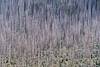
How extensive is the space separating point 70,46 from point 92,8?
1.76 ft

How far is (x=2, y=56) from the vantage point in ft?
8.96

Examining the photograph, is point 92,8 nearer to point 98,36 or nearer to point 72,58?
point 98,36

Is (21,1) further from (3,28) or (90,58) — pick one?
(90,58)

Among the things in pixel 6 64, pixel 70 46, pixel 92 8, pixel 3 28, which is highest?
pixel 92 8

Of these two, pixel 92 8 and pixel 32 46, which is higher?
pixel 92 8

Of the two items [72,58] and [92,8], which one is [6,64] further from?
[92,8]

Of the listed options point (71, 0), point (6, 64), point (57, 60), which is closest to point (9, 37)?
point (6, 64)

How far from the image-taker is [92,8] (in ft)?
9.20

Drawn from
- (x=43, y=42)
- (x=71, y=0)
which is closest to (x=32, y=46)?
(x=43, y=42)

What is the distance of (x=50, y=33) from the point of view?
276cm

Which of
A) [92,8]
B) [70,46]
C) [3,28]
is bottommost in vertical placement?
[70,46]

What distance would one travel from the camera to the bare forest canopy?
8.94 feet

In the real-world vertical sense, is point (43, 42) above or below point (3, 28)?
below

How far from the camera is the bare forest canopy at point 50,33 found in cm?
272
